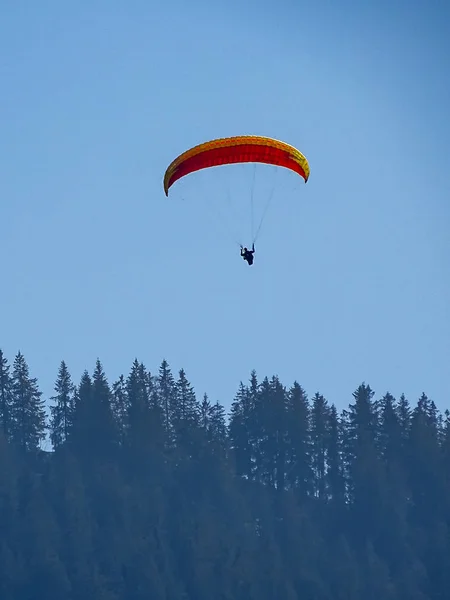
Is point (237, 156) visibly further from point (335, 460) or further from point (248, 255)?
point (335, 460)

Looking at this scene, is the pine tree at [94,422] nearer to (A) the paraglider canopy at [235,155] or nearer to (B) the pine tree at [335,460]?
(B) the pine tree at [335,460]

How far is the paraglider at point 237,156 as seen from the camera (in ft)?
297

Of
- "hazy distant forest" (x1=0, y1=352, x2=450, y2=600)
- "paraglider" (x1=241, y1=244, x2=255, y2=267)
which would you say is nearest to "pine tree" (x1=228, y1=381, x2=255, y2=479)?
"hazy distant forest" (x1=0, y1=352, x2=450, y2=600)

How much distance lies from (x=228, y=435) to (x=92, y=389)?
11503mm

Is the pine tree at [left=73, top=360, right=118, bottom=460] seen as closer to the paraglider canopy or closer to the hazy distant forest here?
the hazy distant forest

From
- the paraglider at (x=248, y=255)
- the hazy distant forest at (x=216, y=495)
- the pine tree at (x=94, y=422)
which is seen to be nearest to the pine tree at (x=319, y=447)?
the hazy distant forest at (x=216, y=495)

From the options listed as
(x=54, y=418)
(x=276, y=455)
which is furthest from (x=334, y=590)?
(x=54, y=418)

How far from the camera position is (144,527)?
13462cm

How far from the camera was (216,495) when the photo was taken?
141 meters

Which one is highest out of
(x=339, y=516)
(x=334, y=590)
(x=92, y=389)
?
(x=92, y=389)

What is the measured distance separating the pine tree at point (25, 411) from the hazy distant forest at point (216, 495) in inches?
4.3

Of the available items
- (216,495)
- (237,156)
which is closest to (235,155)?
(237,156)

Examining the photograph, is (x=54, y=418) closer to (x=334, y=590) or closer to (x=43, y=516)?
(x=43, y=516)

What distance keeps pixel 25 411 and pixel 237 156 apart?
59.2m
